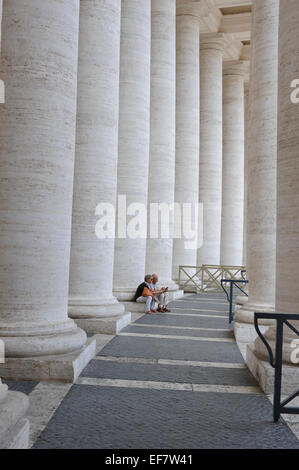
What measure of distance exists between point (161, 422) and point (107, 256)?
512 inches

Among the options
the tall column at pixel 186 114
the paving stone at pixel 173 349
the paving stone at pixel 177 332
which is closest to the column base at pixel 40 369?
the paving stone at pixel 173 349

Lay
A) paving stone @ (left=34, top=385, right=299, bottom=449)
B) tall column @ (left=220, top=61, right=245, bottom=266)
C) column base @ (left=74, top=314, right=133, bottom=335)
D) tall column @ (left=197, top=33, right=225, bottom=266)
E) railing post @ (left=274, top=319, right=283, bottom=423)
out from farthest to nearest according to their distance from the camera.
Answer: tall column @ (left=220, top=61, right=245, bottom=266)
tall column @ (left=197, top=33, right=225, bottom=266)
column base @ (left=74, top=314, right=133, bottom=335)
railing post @ (left=274, top=319, right=283, bottom=423)
paving stone @ (left=34, top=385, right=299, bottom=449)

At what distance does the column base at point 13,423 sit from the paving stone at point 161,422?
3.42 ft

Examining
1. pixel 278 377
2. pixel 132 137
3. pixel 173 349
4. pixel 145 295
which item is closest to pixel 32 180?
pixel 278 377

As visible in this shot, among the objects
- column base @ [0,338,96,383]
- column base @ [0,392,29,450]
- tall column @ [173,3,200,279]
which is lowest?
column base @ [0,338,96,383]

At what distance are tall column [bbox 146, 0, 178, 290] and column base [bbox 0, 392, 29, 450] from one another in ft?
102

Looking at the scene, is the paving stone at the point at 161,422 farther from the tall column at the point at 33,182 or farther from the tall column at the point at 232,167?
the tall column at the point at 232,167

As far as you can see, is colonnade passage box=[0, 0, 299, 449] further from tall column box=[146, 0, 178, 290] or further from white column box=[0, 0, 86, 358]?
tall column box=[146, 0, 178, 290]

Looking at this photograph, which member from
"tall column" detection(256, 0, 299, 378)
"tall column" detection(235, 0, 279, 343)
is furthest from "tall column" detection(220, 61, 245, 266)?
"tall column" detection(256, 0, 299, 378)

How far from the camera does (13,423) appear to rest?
8.78 m

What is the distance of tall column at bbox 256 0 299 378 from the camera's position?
1491cm

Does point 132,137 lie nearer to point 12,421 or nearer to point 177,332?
point 177,332

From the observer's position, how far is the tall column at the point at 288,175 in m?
14.9

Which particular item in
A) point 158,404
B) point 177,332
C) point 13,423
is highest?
point 13,423
